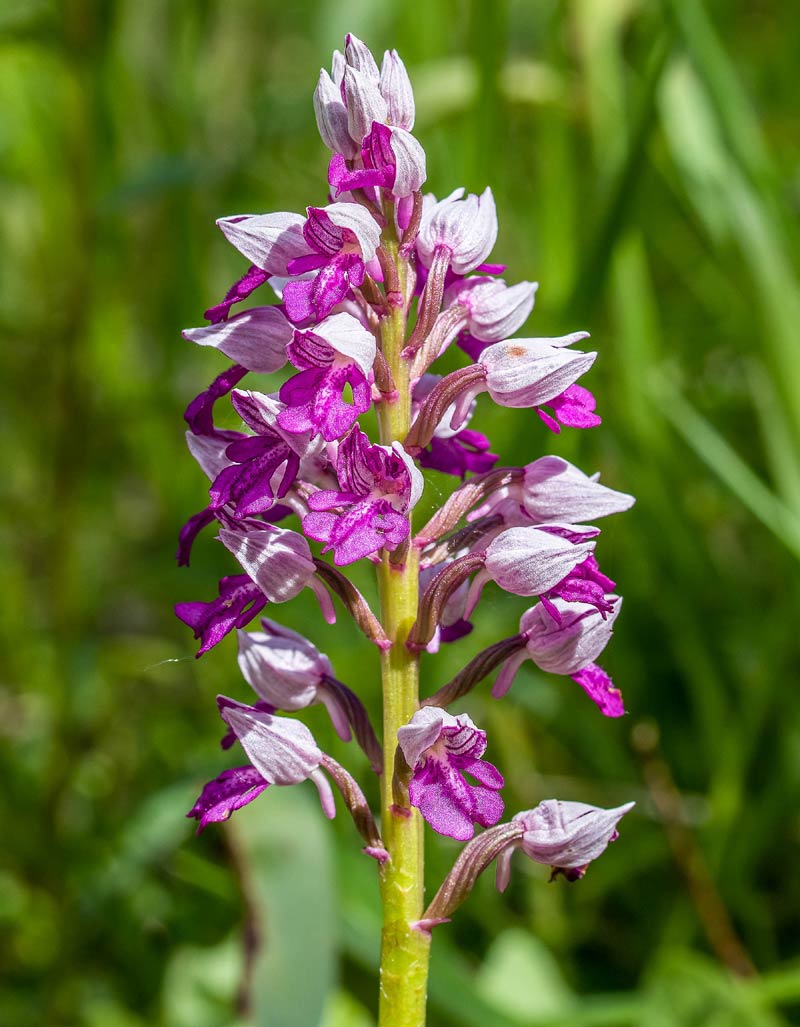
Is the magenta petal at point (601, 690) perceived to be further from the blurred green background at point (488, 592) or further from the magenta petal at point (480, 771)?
the blurred green background at point (488, 592)

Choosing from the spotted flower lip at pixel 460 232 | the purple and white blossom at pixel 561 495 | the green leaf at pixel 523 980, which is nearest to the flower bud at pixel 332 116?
the spotted flower lip at pixel 460 232

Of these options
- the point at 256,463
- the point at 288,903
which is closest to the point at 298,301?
the point at 256,463

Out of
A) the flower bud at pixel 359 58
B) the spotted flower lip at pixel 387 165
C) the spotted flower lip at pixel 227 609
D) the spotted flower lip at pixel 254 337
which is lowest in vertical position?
the spotted flower lip at pixel 227 609

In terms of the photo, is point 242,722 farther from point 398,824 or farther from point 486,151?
point 486,151

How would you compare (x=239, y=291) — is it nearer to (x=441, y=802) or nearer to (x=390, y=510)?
(x=390, y=510)

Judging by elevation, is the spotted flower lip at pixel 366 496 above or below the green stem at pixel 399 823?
above

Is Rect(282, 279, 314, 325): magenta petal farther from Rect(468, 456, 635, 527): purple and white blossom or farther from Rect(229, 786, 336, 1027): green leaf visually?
Rect(229, 786, 336, 1027): green leaf

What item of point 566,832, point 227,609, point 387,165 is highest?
point 387,165
